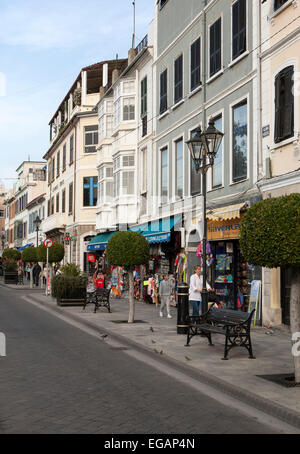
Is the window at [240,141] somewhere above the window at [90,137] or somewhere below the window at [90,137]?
below

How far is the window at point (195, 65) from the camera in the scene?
21672 mm

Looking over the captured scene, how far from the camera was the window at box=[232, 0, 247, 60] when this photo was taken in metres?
17.8

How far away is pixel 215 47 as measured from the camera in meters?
20.1

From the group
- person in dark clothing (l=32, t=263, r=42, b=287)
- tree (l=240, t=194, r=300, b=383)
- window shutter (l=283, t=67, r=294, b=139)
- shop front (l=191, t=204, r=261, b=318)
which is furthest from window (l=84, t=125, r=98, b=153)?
tree (l=240, t=194, r=300, b=383)

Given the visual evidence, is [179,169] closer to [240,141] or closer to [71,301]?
[240,141]

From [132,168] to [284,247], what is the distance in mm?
21523

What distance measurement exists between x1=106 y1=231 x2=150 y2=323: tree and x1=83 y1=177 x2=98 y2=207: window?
71.3ft

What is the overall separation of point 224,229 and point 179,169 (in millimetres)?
5881

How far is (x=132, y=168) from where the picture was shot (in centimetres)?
2961

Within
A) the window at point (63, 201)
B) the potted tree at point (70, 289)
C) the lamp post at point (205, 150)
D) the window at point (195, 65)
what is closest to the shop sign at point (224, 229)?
the lamp post at point (205, 150)

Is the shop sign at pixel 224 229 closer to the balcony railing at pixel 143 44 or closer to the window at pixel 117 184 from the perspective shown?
the window at pixel 117 184

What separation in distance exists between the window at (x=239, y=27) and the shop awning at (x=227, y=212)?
466 cm
